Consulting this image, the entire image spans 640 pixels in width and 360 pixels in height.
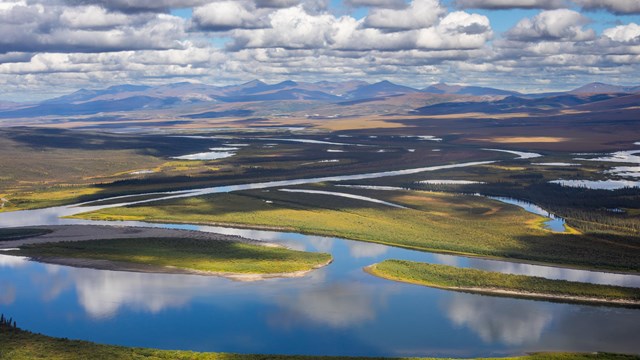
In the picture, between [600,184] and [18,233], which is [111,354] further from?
[600,184]

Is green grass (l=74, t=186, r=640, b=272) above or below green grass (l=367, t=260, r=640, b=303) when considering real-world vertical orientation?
below

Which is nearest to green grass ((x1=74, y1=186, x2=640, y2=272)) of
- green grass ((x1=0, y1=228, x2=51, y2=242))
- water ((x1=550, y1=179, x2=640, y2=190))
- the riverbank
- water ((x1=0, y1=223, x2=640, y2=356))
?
water ((x1=0, y1=223, x2=640, y2=356))

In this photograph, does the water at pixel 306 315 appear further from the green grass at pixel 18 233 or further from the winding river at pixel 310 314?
the green grass at pixel 18 233

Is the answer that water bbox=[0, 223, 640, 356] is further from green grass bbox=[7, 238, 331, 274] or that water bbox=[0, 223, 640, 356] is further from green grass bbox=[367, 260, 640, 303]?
green grass bbox=[7, 238, 331, 274]

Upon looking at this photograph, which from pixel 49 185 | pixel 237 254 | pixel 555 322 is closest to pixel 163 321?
pixel 237 254

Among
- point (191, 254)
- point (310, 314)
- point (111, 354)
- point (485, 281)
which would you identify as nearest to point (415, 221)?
point (485, 281)

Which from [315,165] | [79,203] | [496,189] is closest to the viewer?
[79,203]

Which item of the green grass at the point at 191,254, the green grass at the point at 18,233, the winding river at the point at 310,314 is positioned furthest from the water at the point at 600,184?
the green grass at the point at 18,233

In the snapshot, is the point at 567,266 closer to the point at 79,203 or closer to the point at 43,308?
the point at 43,308
